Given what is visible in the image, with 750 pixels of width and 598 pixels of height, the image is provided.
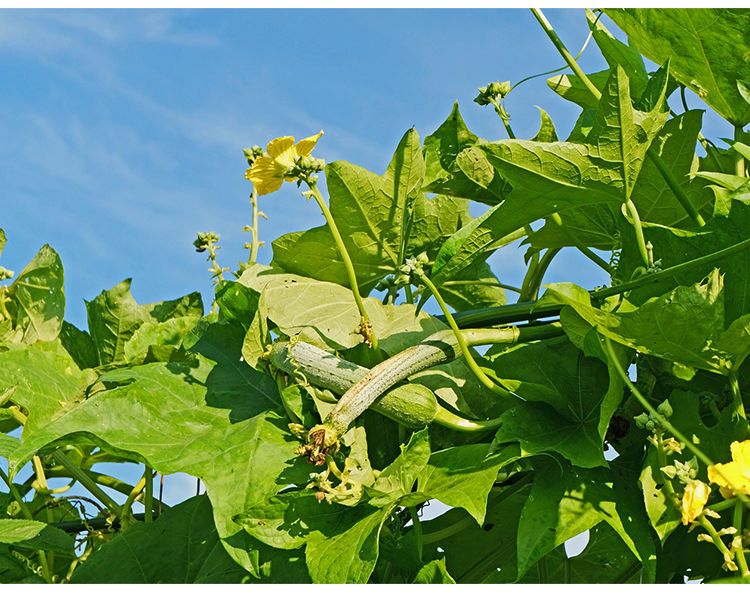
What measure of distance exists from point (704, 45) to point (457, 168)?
0.35 meters

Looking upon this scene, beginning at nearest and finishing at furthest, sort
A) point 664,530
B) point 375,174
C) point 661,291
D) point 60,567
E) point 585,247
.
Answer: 1. point 664,530
2. point 661,291
3. point 375,174
4. point 585,247
5. point 60,567

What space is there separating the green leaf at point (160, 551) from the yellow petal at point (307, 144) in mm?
498

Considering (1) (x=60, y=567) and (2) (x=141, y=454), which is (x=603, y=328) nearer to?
(2) (x=141, y=454)

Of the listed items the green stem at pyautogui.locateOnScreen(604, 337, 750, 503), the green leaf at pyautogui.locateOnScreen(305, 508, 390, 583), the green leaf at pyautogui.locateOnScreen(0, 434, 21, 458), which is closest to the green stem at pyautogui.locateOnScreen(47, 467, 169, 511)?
the green leaf at pyautogui.locateOnScreen(0, 434, 21, 458)

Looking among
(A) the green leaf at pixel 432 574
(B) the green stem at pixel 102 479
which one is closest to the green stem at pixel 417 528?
(A) the green leaf at pixel 432 574

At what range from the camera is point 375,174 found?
47.0 inches

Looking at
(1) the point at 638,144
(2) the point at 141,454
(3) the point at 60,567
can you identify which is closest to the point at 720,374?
(1) the point at 638,144

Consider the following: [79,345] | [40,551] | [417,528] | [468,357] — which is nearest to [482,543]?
[417,528]

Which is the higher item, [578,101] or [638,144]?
[578,101]

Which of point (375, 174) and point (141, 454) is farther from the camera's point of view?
point (375, 174)

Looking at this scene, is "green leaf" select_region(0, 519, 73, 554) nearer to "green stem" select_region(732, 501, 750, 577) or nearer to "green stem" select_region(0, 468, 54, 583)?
"green stem" select_region(0, 468, 54, 583)

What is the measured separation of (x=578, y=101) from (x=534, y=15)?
0.68ft

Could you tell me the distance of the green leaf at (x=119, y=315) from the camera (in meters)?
1.58

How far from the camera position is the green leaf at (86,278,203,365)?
1.58 m
